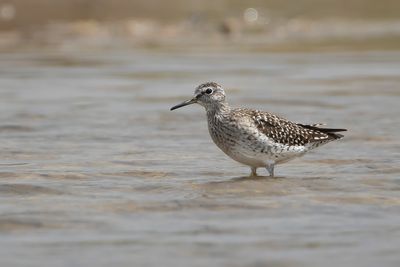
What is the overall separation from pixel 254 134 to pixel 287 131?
2.06ft

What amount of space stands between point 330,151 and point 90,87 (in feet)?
28.4

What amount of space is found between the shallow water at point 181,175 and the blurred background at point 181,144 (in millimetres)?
32

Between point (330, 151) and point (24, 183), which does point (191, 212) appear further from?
point (330, 151)

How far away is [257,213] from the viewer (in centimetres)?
1124

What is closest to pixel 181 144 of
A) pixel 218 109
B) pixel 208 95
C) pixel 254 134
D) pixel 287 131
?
pixel 208 95

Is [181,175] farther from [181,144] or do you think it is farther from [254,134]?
[181,144]

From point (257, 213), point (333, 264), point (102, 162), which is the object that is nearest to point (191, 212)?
point (257, 213)

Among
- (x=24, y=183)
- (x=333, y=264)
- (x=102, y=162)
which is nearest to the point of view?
(x=333, y=264)

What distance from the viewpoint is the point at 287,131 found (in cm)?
1390

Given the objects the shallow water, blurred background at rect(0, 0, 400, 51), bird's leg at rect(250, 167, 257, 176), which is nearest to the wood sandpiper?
bird's leg at rect(250, 167, 257, 176)

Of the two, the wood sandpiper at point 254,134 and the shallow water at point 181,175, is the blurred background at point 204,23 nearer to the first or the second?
the shallow water at point 181,175

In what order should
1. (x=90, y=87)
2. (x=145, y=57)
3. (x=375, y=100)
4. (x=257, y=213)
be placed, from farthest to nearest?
(x=145, y=57) < (x=90, y=87) < (x=375, y=100) < (x=257, y=213)

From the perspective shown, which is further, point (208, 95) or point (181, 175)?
point (208, 95)

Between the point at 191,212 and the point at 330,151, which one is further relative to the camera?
the point at 330,151
